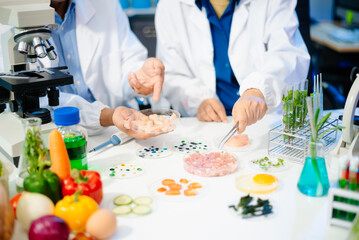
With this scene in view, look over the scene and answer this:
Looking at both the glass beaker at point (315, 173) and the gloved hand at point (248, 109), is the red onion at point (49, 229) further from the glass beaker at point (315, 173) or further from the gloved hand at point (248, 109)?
the gloved hand at point (248, 109)

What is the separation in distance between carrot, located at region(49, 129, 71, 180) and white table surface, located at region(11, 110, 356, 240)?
0.14 m

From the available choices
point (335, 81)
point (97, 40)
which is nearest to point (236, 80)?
point (97, 40)

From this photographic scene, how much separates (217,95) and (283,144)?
0.86 m

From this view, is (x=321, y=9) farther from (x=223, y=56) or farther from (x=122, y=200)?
(x=122, y=200)

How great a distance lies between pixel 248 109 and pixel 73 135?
677 mm

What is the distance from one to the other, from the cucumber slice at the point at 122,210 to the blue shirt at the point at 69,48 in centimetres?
108

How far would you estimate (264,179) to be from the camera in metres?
1.30

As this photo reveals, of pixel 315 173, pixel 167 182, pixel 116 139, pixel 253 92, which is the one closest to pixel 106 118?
pixel 116 139

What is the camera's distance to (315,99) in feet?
4.69

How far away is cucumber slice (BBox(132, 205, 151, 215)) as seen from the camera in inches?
44.9

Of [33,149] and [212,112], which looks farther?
[212,112]

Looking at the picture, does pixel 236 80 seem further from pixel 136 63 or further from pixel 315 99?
pixel 315 99

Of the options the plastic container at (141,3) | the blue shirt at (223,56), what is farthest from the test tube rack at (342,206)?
the plastic container at (141,3)

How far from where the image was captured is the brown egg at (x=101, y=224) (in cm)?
100
